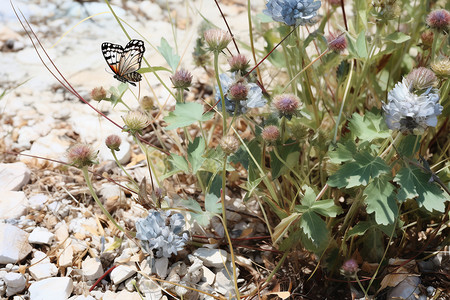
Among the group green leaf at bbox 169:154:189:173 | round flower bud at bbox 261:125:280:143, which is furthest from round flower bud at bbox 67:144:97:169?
round flower bud at bbox 261:125:280:143

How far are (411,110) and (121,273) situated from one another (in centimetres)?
92

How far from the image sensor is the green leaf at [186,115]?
1.35 metres

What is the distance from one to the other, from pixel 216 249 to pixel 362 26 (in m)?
0.90

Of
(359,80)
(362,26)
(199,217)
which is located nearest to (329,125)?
(359,80)

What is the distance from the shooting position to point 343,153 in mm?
1289

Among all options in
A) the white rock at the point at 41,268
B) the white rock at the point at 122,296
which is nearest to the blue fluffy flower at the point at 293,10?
the white rock at the point at 122,296

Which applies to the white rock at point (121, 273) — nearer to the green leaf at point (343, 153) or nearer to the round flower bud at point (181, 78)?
the round flower bud at point (181, 78)

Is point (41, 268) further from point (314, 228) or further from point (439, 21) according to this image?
→ point (439, 21)

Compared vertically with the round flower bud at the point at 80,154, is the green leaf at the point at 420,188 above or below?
below

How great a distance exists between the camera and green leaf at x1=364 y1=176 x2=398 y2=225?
1.21m

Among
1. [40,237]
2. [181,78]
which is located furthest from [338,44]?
[40,237]

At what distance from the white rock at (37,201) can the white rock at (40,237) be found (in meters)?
0.12

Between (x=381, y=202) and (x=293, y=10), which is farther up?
(x=293, y=10)

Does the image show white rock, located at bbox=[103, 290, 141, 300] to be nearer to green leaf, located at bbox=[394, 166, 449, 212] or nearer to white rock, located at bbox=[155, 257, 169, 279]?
white rock, located at bbox=[155, 257, 169, 279]
